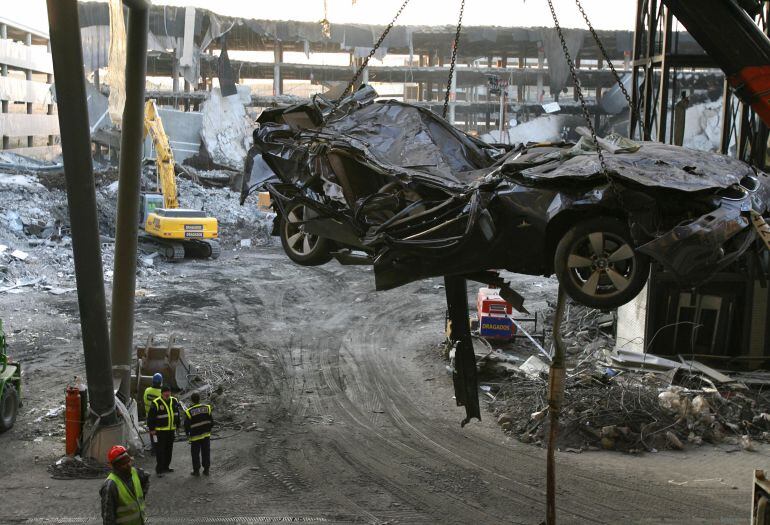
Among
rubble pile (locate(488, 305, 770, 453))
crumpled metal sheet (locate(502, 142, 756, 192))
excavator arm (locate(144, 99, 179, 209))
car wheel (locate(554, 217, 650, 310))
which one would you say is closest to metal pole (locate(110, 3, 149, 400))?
rubble pile (locate(488, 305, 770, 453))

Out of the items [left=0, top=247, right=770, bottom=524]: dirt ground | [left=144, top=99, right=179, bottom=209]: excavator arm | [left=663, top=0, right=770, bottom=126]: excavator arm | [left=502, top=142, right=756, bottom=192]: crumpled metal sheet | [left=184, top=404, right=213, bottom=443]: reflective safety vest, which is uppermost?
[left=663, top=0, right=770, bottom=126]: excavator arm

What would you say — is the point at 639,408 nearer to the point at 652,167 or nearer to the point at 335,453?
the point at 335,453

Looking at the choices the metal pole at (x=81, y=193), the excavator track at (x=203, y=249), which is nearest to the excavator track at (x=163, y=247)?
the excavator track at (x=203, y=249)

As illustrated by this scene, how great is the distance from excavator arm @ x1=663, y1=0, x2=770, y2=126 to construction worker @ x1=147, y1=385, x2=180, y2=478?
8.54m

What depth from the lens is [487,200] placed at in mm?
8125

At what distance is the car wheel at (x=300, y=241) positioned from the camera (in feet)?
33.6

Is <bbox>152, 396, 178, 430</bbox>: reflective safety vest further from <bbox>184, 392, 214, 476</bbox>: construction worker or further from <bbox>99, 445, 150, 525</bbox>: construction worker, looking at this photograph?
<bbox>99, 445, 150, 525</bbox>: construction worker

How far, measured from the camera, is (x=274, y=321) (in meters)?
21.2

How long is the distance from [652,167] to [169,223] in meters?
22.0

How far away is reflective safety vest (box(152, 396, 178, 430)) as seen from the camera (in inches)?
457

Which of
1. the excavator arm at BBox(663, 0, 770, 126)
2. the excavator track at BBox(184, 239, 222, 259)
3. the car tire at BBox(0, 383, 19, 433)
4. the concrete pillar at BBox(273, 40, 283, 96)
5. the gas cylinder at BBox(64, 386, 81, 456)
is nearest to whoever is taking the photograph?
the excavator arm at BBox(663, 0, 770, 126)

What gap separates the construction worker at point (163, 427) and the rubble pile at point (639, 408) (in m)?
5.58

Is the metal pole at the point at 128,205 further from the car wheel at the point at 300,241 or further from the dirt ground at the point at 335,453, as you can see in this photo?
the car wheel at the point at 300,241

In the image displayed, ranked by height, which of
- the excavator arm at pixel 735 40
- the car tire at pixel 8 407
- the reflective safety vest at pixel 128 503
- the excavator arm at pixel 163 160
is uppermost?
the excavator arm at pixel 735 40
